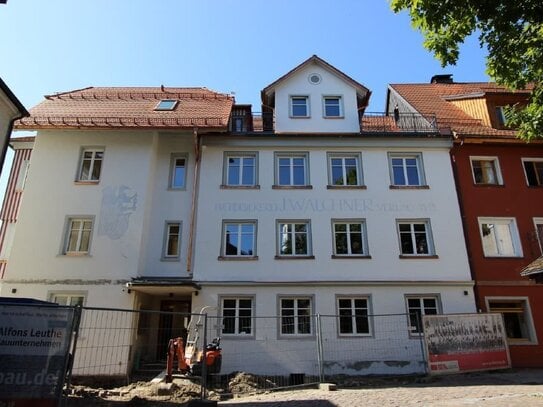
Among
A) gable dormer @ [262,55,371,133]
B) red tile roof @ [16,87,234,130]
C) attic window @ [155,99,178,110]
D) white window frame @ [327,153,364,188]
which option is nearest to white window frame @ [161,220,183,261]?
red tile roof @ [16,87,234,130]

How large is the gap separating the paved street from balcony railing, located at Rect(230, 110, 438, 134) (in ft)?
36.1

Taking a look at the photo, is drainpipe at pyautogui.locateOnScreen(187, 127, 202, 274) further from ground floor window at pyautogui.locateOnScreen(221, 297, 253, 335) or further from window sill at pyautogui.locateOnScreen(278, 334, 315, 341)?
window sill at pyautogui.locateOnScreen(278, 334, 315, 341)

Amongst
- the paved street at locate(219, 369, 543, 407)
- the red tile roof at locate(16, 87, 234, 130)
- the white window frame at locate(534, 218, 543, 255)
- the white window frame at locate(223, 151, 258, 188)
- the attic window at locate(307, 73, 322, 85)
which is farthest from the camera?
the attic window at locate(307, 73, 322, 85)

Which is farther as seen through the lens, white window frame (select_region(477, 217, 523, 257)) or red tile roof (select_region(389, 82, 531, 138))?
red tile roof (select_region(389, 82, 531, 138))

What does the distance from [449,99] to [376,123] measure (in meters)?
4.23

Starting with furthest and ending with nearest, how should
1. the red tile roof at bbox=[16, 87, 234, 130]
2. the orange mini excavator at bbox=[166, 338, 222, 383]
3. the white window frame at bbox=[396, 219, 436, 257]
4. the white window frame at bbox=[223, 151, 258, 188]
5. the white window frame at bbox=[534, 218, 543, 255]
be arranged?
the white window frame at bbox=[223, 151, 258, 188]
the red tile roof at bbox=[16, 87, 234, 130]
the white window frame at bbox=[534, 218, 543, 255]
the white window frame at bbox=[396, 219, 436, 257]
the orange mini excavator at bbox=[166, 338, 222, 383]

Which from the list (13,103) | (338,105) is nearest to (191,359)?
(13,103)

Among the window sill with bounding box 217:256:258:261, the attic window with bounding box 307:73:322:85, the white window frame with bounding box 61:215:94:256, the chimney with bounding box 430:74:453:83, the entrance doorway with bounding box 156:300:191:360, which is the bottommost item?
the entrance doorway with bounding box 156:300:191:360

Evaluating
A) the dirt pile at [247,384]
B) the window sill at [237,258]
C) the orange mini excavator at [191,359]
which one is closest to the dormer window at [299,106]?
the window sill at [237,258]

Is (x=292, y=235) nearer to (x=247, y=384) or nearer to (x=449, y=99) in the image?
(x=247, y=384)

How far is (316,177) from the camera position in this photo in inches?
717

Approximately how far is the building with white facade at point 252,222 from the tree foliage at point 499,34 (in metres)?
7.47

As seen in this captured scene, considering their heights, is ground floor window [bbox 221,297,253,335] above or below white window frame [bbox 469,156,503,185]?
below

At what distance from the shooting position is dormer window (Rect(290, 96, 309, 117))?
19594 mm
